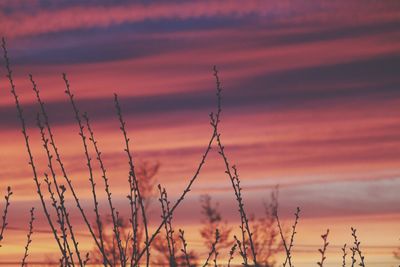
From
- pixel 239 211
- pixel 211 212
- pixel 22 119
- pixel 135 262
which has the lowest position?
pixel 135 262

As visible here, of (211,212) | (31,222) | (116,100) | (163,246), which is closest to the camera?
(116,100)

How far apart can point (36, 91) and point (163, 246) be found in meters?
25.4

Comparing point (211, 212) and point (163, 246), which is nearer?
point (211, 212)

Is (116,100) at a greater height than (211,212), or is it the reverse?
(211,212)

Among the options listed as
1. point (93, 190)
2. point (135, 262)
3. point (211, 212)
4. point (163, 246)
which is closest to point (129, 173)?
point (93, 190)

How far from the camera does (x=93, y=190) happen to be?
25.1 ft

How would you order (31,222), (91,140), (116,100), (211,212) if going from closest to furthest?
(116,100), (91,140), (31,222), (211,212)

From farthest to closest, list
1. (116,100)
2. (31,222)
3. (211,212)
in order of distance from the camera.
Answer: (211,212), (31,222), (116,100)

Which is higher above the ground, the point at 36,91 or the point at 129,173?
the point at 36,91

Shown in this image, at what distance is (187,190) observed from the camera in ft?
25.8

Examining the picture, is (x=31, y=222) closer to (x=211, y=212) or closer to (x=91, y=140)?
(x=91, y=140)

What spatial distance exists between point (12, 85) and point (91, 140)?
0.87 m

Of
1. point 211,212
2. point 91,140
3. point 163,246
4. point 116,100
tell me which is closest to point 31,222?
point 91,140

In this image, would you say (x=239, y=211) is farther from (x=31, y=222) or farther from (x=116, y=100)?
(x=31, y=222)
